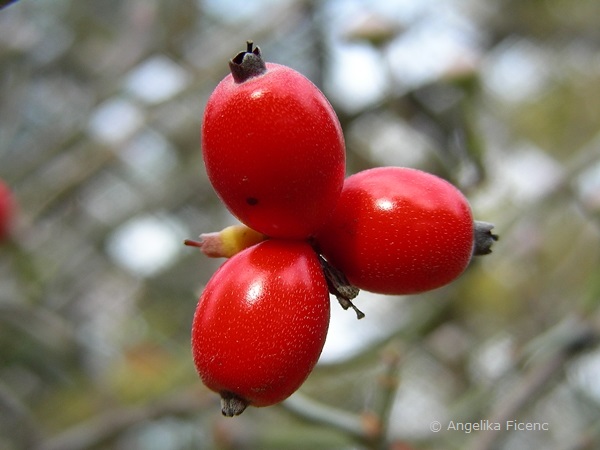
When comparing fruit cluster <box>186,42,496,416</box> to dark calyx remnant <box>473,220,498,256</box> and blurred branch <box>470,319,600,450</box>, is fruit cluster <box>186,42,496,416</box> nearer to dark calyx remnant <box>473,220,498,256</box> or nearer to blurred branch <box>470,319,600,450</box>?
dark calyx remnant <box>473,220,498,256</box>

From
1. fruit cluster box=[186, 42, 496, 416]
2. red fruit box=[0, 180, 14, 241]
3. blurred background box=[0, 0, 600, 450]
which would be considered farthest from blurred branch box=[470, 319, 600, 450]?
red fruit box=[0, 180, 14, 241]

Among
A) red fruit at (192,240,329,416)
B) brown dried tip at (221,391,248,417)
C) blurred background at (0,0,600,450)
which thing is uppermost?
red fruit at (192,240,329,416)

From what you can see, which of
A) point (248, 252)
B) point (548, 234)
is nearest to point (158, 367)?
point (548, 234)

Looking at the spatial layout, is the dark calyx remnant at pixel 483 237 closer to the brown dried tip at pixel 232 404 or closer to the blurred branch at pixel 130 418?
the brown dried tip at pixel 232 404

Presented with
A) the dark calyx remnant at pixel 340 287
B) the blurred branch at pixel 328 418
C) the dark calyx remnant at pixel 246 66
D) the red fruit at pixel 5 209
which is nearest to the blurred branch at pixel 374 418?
the blurred branch at pixel 328 418

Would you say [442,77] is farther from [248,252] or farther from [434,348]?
[434,348]
